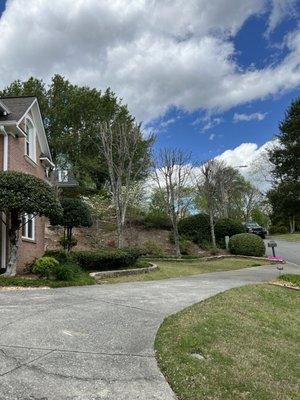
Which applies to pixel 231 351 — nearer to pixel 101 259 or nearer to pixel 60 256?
pixel 101 259

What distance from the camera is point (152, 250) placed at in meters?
27.0

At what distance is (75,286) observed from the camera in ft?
40.7

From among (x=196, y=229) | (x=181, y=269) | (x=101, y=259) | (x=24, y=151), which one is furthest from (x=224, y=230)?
(x=24, y=151)

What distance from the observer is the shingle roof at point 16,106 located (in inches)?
604

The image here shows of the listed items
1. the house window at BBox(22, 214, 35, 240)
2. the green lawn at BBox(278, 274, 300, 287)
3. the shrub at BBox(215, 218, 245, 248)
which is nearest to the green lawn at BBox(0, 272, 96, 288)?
the house window at BBox(22, 214, 35, 240)

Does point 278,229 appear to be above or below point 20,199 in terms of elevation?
above

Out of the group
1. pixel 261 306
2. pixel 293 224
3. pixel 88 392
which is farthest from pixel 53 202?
pixel 293 224

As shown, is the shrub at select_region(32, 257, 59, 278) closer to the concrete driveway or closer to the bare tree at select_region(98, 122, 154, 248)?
the concrete driveway

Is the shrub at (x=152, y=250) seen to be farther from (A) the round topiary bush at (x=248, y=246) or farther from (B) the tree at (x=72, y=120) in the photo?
(B) the tree at (x=72, y=120)

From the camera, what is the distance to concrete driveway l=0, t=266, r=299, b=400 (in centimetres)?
443

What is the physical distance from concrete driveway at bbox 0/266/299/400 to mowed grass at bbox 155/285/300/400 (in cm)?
29

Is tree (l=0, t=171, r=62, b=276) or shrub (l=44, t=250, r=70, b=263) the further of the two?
shrub (l=44, t=250, r=70, b=263)

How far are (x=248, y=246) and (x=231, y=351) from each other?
21.1m

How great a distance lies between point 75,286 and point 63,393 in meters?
8.25
